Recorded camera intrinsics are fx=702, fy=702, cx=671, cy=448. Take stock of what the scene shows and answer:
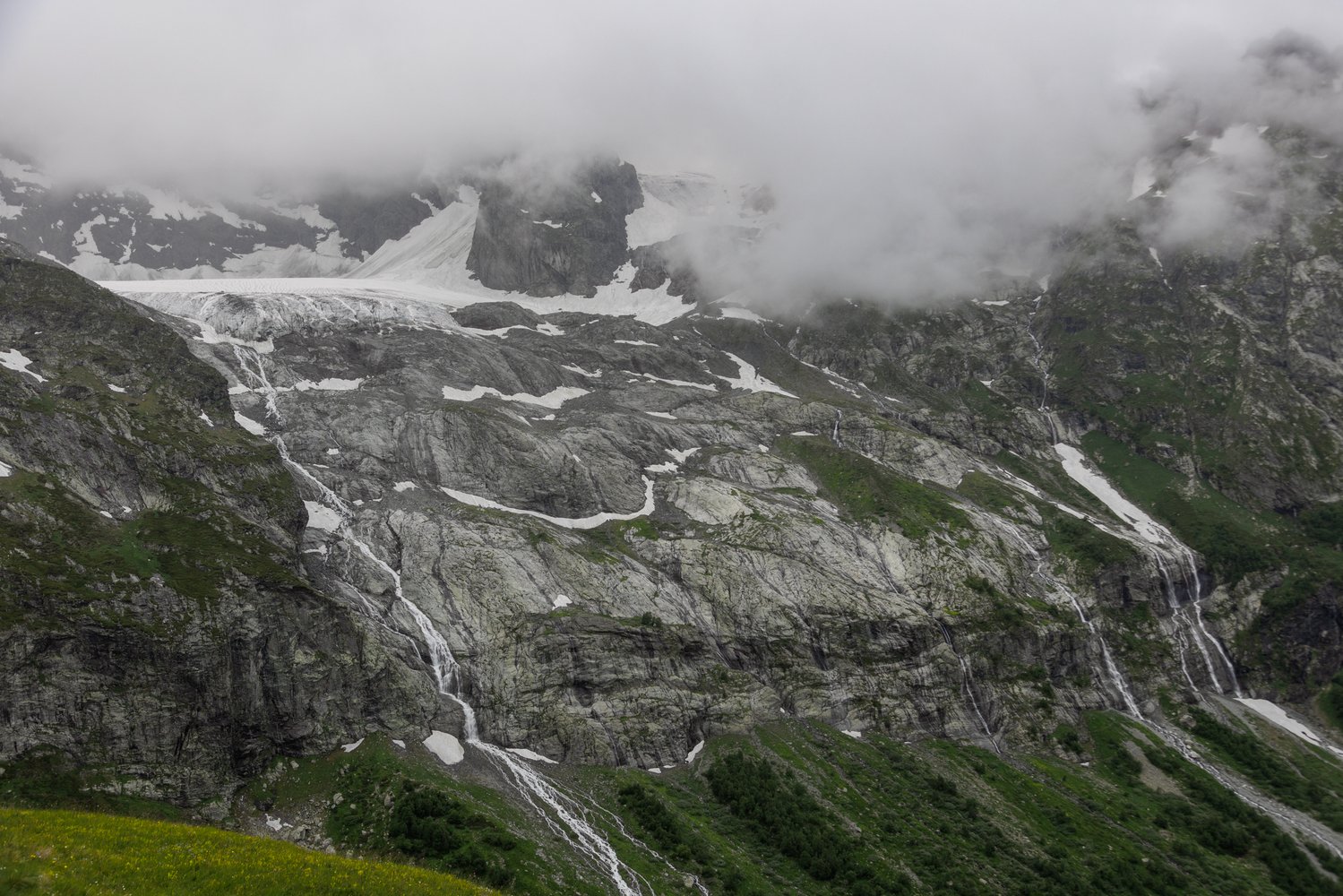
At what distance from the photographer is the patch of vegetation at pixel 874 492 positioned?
11638 centimetres

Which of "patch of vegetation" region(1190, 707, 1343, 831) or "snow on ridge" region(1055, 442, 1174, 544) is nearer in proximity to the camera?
"patch of vegetation" region(1190, 707, 1343, 831)

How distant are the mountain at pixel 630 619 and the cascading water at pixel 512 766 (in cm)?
48

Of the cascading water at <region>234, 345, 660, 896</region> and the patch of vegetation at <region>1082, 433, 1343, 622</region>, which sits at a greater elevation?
the patch of vegetation at <region>1082, 433, 1343, 622</region>

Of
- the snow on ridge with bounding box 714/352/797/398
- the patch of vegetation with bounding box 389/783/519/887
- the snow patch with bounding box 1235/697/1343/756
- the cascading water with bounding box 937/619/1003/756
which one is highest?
the snow on ridge with bounding box 714/352/797/398

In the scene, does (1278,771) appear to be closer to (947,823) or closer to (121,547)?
(947,823)

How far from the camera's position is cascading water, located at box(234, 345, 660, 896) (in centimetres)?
5425

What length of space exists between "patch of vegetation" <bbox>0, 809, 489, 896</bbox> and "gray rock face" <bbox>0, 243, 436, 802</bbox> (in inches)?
1442

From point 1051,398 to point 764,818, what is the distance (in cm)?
16856

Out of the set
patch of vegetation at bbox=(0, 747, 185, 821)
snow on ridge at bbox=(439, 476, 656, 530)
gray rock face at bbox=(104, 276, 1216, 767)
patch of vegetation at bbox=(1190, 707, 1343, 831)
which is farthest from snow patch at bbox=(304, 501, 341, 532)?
patch of vegetation at bbox=(1190, 707, 1343, 831)

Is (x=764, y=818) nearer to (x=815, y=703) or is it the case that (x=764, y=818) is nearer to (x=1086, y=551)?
(x=815, y=703)

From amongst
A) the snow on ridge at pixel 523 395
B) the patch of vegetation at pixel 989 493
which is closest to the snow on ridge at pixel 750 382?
the snow on ridge at pixel 523 395

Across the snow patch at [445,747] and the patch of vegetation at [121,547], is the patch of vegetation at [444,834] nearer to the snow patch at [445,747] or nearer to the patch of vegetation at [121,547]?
the snow patch at [445,747]

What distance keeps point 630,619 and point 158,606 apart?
47511 millimetres

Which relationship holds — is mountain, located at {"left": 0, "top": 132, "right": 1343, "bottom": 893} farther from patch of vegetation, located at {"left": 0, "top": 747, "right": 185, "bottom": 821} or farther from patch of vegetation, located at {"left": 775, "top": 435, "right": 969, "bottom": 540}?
patch of vegetation, located at {"left": 775, "top": 435, "right": 969, "bottom": 540}
